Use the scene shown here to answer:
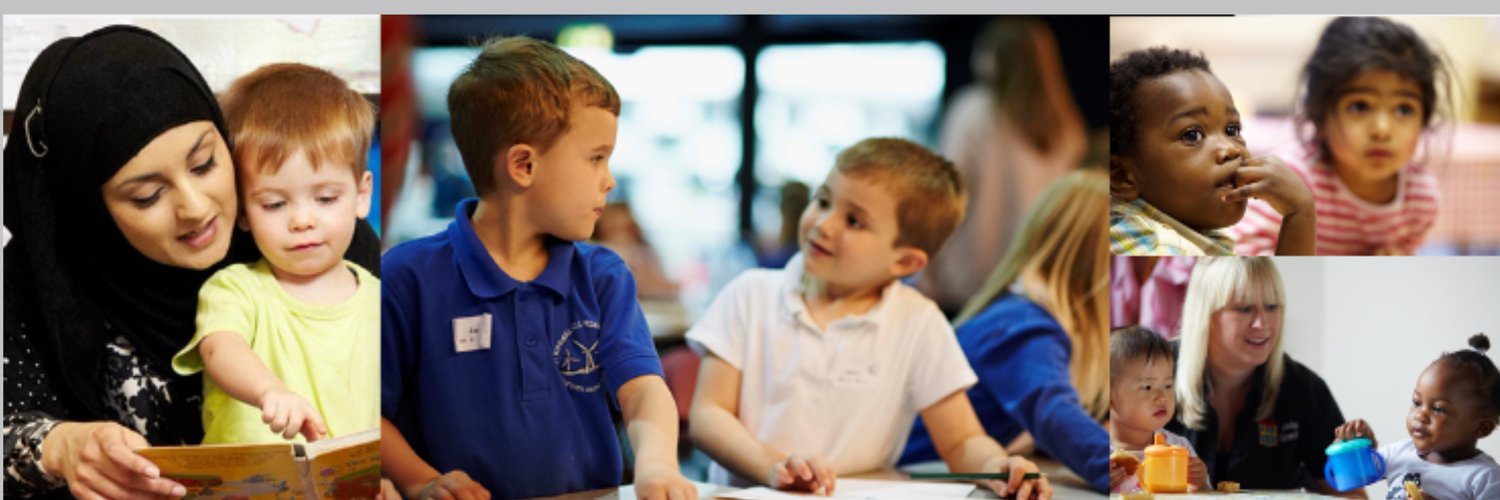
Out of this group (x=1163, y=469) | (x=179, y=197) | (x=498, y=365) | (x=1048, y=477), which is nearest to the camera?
(x=179, y=197)

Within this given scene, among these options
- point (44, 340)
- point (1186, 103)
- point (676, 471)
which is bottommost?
point (676, 471)

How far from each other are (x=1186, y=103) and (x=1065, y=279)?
1.75 feet

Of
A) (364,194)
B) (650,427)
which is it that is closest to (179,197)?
(364,194)

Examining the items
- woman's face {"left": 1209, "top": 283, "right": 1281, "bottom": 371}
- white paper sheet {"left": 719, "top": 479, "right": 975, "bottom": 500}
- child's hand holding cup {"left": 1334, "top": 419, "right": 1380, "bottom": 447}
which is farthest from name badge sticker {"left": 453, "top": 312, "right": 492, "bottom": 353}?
child's hand holding cup {"left": 1334, "top": 419, "right": 1380, "bottom": 447}

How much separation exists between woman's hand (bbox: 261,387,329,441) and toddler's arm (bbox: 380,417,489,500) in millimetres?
168

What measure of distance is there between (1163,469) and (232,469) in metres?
2.35

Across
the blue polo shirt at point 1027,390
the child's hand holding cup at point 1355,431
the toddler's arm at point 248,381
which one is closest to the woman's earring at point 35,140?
the toddler's arm at point 248,381

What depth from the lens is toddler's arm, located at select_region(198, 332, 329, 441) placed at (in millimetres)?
4496

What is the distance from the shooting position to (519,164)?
459cm

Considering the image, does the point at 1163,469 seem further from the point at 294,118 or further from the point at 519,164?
the point at 294,118

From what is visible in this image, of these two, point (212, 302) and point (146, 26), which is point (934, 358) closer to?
point (212, 302)

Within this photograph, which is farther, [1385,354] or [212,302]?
[1385,354]

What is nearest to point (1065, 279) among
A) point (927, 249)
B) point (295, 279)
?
point (927, 249)

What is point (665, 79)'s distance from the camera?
15.4ft
